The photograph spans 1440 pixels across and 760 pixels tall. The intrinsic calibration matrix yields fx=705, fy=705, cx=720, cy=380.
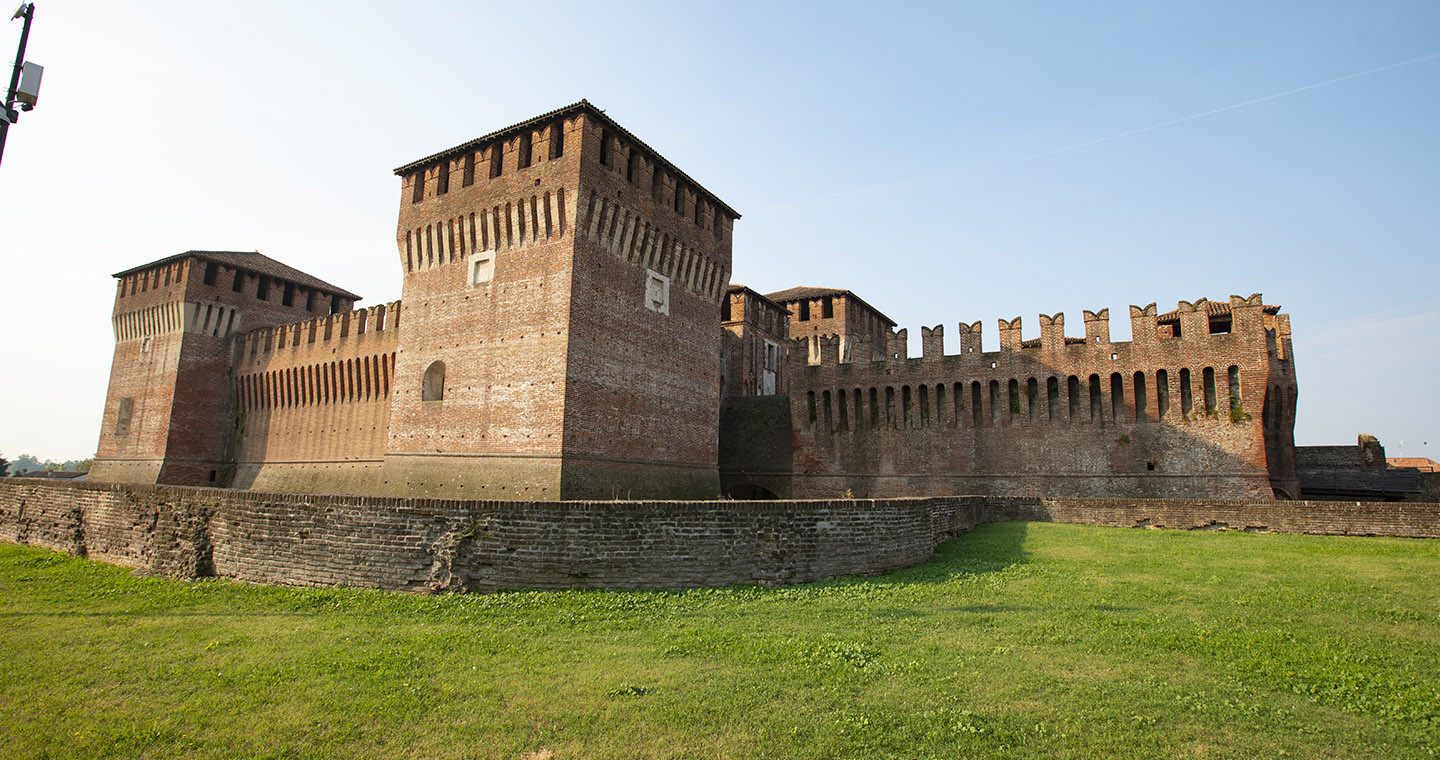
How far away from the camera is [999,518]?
18.9 meters

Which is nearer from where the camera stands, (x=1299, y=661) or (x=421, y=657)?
(x=1299, y=661)

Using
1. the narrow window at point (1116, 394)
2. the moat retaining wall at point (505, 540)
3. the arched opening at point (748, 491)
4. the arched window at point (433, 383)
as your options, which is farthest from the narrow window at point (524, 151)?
the narrow window at point (1116, 394)

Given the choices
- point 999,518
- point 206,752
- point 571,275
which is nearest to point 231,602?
point 206,752

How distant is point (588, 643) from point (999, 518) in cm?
1462

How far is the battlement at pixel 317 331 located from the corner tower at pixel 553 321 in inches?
255

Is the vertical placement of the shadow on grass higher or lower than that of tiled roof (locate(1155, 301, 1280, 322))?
lower

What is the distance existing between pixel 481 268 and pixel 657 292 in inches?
196

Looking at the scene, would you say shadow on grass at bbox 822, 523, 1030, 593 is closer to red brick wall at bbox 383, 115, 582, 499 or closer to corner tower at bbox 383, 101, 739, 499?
corner tower at bbox 383, 101, 739, 499

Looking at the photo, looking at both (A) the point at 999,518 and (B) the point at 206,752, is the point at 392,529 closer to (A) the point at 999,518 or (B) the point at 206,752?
(B) the point at 206,752

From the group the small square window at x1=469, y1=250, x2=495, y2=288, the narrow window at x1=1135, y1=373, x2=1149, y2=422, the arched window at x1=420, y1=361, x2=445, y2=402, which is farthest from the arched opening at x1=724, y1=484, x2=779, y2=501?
the narrow window at x1=1135, y1=373, x2=1149, y2=422

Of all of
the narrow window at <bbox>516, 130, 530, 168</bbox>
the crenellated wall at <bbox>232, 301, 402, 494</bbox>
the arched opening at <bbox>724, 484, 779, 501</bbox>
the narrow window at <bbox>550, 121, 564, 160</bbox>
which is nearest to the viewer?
the narrow window at <bbox>550, 121, 564, 160</bbox>

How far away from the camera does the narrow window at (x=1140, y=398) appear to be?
21.3 m

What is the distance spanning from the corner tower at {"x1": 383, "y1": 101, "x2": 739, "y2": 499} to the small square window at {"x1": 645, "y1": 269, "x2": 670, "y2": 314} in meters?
0.05

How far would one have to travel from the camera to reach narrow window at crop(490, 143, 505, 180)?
65.1 feet
